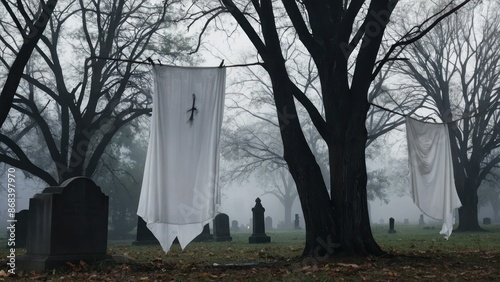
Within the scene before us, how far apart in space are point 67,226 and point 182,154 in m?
2.41

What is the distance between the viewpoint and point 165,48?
24.0 meters

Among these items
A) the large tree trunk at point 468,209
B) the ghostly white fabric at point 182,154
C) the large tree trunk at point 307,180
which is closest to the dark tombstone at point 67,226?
the ghostly white fabric at point 182,154

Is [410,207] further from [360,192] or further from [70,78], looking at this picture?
[360,192]

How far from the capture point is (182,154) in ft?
26.2

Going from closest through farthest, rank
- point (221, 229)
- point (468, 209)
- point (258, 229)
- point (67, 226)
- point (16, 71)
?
point (67, 226) → point (16, 71) → point (258, 229) → point (221, 229) → point (468, 209)

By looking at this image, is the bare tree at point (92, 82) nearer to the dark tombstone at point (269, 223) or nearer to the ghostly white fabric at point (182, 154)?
the ghostly white fabric at point (182, 154)

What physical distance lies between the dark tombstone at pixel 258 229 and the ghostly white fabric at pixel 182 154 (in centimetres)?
1089

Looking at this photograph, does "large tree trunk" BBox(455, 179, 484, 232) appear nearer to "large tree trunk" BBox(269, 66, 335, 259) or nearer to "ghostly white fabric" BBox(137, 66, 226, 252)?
"large tree trunk" BBox(269, 66, 335, 259)

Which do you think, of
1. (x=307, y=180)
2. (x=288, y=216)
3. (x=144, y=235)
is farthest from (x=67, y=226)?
(x=288, y=216)

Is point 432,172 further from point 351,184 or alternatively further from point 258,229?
point 258,229

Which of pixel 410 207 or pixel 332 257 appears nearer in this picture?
pixel 332 257

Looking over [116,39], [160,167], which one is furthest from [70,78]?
[160,167]

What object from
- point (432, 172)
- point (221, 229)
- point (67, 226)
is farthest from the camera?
point (221, 229)

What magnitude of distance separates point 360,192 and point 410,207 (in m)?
95.0
